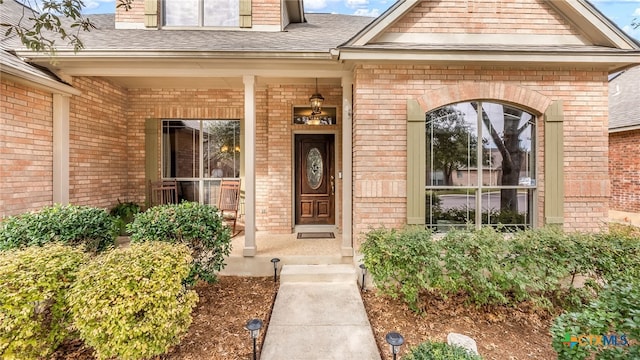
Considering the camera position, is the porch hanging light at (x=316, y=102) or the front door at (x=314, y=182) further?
the front door at (x=314, y=182)

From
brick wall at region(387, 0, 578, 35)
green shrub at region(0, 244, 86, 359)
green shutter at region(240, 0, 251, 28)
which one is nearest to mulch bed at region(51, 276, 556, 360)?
green shrub at region(0, 244, 86, 359)

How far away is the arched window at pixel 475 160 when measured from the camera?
14.2 ft

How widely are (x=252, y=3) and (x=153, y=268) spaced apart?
18.6 ft

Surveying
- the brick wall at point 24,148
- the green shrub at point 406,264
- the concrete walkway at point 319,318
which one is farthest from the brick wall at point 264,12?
the green shrub at point 406,264

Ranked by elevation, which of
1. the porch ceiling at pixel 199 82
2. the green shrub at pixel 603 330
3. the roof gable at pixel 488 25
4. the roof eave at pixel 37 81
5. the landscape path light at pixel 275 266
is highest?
the roof gable at pixel 488 25

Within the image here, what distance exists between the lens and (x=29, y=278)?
241cm

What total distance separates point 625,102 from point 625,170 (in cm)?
316

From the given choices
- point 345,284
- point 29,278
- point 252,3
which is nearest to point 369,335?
point 345,284

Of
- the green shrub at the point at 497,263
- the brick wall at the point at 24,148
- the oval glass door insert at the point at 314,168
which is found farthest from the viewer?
the oval glass door insert at the point at 314,168

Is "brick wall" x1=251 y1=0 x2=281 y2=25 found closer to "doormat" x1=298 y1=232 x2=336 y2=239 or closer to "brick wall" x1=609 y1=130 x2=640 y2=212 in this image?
"doormat" x1=298 y1=232 x2=336 y2=239

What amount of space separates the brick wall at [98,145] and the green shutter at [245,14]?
9.76ft

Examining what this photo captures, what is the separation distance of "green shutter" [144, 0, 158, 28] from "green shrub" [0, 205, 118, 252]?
4088mm

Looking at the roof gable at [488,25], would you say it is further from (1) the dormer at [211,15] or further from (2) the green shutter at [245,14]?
(2) the green shutter at [245,14]

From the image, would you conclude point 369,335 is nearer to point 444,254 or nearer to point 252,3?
point 444,254
